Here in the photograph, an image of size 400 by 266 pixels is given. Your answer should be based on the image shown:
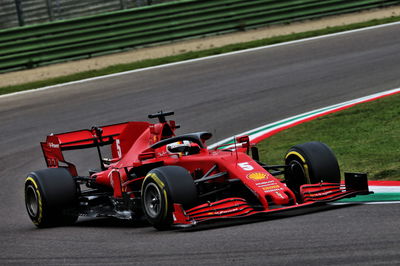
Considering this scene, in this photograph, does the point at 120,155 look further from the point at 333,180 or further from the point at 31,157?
the point at 31,157

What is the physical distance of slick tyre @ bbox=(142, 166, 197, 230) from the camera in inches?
301

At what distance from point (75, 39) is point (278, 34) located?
19.4ft

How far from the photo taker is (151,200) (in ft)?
26.4

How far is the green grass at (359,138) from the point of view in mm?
9938

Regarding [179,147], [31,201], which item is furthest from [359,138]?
[31,201]

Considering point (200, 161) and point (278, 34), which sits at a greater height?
point (278, 34)

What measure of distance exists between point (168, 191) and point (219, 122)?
23.1ft

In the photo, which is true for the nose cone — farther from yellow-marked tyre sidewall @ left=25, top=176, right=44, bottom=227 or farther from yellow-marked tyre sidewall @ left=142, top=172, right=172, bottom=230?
yellow-marked tyre sidewall @ left=25, top=176, right=44, bottom=227

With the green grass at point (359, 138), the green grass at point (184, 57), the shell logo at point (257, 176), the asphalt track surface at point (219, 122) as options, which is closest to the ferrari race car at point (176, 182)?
the shell logo at point (257, 176)

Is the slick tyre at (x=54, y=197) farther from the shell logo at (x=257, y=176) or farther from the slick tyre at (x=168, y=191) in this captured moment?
the shell logo at (x=257, y=176)

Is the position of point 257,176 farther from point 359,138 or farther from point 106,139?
point 359,138

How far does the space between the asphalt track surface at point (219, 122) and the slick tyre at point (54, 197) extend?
0.64 ft

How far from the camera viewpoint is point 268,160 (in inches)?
444

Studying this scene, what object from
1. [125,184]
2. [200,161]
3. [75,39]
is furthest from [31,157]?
[75,39]
